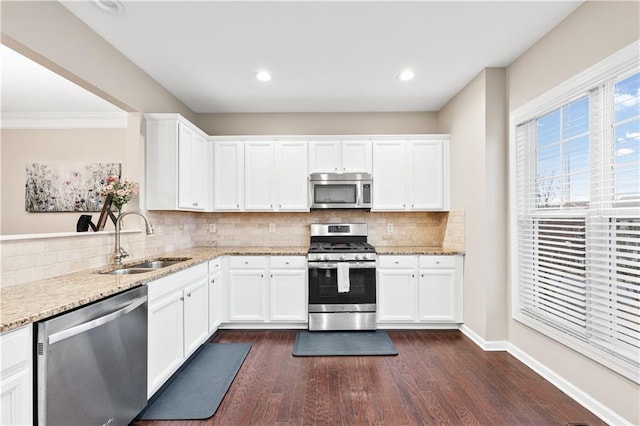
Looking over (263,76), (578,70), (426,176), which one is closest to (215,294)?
(263,76)

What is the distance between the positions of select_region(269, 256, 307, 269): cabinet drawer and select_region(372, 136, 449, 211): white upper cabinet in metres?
1.17

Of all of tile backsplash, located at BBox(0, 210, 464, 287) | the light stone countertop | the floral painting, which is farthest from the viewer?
the floral painting

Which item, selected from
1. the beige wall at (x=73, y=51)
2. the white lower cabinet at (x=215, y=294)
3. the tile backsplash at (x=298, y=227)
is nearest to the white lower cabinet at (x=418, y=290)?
the tile backsplash at (x=298, y=227)

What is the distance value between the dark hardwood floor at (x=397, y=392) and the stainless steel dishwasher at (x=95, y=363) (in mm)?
407

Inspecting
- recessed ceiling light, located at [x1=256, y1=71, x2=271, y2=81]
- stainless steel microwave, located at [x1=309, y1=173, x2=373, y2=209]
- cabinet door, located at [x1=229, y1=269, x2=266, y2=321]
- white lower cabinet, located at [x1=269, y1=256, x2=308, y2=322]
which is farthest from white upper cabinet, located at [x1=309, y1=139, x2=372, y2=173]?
cabinet door, located at [x1=229, y1=269, x2=266, y2=321]

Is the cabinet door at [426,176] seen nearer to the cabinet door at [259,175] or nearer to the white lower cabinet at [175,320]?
the cabinet door at [259,175]

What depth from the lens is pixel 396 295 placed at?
3.84 m

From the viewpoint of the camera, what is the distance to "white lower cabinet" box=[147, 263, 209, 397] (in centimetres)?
228

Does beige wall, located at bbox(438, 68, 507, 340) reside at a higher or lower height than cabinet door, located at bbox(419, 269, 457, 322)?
higher

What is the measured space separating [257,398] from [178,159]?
7.67 ft

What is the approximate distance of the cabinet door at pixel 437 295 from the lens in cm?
380

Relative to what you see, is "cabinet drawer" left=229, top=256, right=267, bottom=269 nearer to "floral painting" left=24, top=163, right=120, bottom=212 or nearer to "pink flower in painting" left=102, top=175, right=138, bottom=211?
"pink flower in painting" left=102, top=175, right=138, bottom=211

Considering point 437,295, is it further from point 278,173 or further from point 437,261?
point 278,173

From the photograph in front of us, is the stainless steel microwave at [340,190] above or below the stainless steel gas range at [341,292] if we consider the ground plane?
above
